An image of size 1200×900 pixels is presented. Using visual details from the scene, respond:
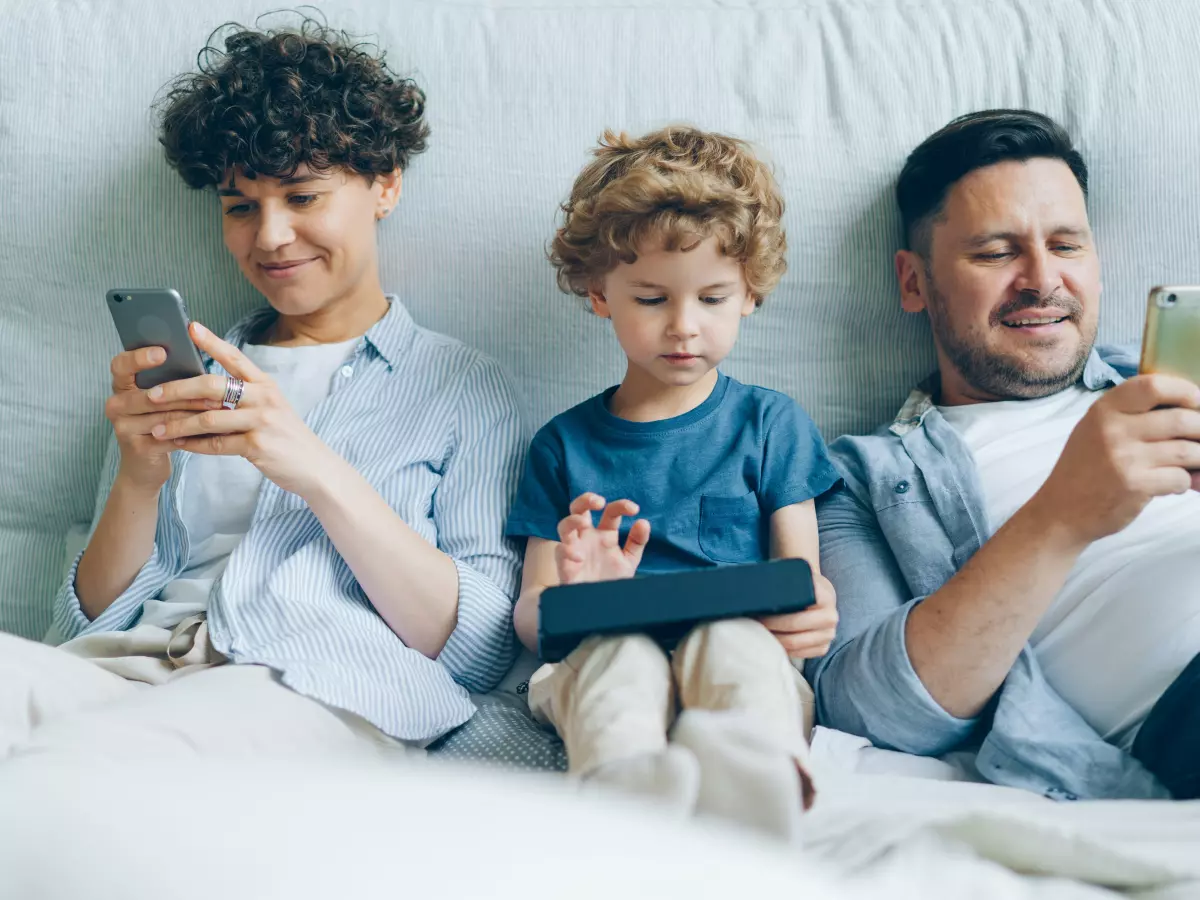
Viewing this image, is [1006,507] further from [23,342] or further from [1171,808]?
[23,342]

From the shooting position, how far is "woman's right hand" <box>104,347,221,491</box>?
1106mm

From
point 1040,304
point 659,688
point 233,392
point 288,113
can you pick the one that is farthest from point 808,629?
point 288,113

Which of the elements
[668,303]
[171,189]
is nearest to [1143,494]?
[668,303]

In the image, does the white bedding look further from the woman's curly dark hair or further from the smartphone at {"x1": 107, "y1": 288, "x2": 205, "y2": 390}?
the woman's curly dark hair

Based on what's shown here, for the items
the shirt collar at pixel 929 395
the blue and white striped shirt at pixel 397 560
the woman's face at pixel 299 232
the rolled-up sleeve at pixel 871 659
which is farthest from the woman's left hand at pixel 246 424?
the shirt collar at pixel 929 395

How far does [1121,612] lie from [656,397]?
1.82 feet

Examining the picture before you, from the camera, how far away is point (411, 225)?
1484 mm

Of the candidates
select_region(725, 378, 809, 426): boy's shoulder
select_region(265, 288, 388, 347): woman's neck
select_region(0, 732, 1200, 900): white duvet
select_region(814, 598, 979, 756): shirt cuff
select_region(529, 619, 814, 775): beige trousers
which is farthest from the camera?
select_region(265, 288, 388, 347): woman's neck

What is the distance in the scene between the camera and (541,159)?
4.79 ft

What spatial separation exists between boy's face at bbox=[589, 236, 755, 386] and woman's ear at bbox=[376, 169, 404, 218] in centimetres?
41

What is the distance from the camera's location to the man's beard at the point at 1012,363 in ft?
4.19

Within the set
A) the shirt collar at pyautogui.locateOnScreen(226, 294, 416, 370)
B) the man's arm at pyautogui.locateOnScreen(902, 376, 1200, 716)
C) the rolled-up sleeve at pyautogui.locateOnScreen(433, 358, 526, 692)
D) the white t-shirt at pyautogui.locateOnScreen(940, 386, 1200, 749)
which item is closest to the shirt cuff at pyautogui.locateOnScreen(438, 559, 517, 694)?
the rolled-up sleeve at pyautogui.locateOnScreen(433, 358, 526, 692)

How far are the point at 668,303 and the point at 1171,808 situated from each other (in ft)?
2.21

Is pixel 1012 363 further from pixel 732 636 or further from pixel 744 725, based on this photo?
pixel 744 725
